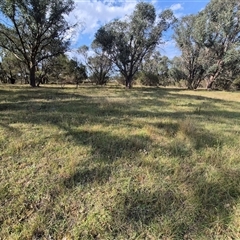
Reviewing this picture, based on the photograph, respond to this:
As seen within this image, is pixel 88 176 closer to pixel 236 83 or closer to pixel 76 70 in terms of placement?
pixel 76 70

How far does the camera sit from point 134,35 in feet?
62.5

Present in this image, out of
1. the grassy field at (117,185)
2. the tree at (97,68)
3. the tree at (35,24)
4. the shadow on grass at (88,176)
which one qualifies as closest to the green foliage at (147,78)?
the tree at (97,68)

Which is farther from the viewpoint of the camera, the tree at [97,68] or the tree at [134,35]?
the tree at [97,68]

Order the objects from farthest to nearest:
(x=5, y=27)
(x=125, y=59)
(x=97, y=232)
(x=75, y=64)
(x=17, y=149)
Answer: (x=75, y=64), (x=125, y=59), (x=5, y=27), (x=17, y=149), (x=97, y=232)

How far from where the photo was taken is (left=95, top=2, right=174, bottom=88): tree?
18297 millimetres

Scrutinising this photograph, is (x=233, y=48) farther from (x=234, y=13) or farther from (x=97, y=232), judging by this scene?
(x=97, y=232)

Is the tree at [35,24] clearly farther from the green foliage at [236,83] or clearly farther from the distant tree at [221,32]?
the green foliage at [236,83]

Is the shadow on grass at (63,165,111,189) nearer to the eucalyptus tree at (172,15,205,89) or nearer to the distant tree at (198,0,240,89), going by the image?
the distant tree at (198,0,240,89)

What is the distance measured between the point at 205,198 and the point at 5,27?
1924 centimetres

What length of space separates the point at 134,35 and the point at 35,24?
9233 mm

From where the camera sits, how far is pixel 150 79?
113 feet

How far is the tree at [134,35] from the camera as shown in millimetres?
18297

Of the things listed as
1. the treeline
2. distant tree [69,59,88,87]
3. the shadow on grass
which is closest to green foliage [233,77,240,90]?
the treeline

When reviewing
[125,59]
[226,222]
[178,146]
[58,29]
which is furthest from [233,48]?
[226,222]
